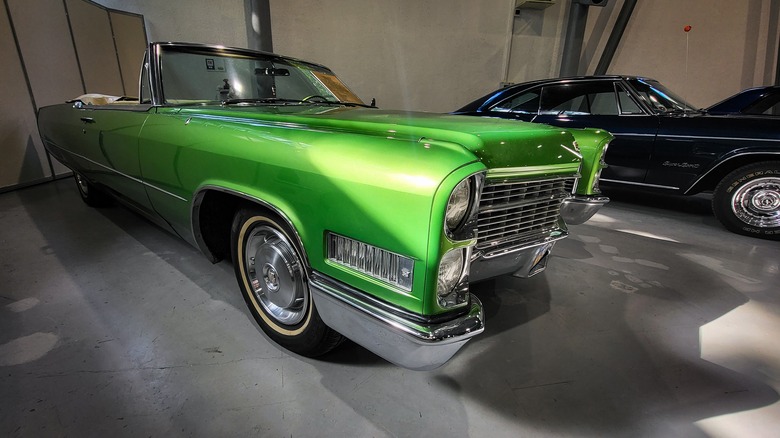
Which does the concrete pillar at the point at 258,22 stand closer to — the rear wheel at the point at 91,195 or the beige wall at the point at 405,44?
the beige wall at the point at 405,44

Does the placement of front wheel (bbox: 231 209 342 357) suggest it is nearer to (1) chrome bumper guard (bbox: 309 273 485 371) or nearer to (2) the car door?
(1) chrome bumper guard (bbox: 309 273 485 371)

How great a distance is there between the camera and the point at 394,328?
1155 millimetres

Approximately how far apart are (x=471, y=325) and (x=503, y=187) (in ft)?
1.74

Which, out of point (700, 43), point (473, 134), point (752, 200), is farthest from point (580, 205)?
point (700, 43)

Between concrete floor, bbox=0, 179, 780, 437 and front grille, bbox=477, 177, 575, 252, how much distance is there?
0.62 meters

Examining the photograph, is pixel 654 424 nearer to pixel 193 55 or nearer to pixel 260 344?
pixel 260 344

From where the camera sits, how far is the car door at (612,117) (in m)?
3.97

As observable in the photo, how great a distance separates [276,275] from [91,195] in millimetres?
3453

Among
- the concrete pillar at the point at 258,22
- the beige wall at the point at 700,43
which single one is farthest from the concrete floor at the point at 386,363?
the beige wall at the point at 700,43

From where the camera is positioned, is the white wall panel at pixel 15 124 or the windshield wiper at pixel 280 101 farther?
the white wall panel at pixel 15 124

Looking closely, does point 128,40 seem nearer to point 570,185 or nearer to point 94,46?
point 94,46

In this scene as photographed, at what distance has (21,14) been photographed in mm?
4602

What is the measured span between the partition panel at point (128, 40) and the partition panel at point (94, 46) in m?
0.12

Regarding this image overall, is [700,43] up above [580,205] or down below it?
above
